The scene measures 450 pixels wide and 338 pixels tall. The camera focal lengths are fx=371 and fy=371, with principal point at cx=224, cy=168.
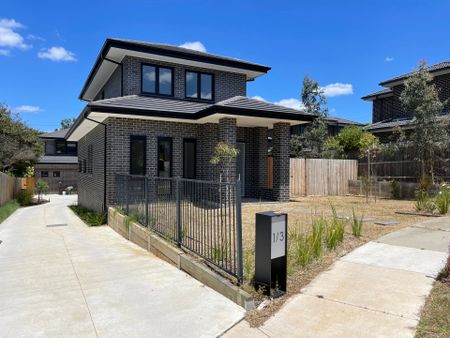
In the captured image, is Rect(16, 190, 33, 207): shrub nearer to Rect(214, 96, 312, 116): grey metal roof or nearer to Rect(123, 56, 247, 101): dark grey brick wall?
Rect(123, 56, 247, 101): dark grey brick wall

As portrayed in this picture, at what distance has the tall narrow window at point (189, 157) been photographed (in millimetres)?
13984

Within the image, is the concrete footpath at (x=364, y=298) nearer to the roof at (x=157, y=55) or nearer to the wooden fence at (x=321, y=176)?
the roof at (x=157, y=55)

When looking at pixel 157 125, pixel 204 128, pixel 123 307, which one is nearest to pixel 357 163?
pixel 204 128

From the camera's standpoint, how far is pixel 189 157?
46.3 feet

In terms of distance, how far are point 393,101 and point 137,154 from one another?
17627 millimetres

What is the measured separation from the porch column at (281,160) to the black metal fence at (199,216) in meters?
6.45

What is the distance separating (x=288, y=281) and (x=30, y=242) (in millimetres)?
7909

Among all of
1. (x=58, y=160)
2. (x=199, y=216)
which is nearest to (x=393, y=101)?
(x=199, y=216)

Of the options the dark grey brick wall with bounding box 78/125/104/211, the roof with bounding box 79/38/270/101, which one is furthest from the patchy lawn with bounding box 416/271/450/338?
the roof with bounding box 79/38/270/101

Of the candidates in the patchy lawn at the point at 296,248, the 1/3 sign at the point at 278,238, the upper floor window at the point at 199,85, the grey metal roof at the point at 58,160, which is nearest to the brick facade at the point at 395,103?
the upper floor window at the point at 199,85

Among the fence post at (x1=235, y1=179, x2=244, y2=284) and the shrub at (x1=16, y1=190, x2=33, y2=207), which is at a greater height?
the fence post at (x1=235, y1=179, x2=244, y2=284)

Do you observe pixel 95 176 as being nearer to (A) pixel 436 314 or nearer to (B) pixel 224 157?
(B) pixel 224 157

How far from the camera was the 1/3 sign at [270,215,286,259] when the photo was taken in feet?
14.5

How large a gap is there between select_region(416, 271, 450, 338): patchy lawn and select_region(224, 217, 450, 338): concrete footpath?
0.07 metres
